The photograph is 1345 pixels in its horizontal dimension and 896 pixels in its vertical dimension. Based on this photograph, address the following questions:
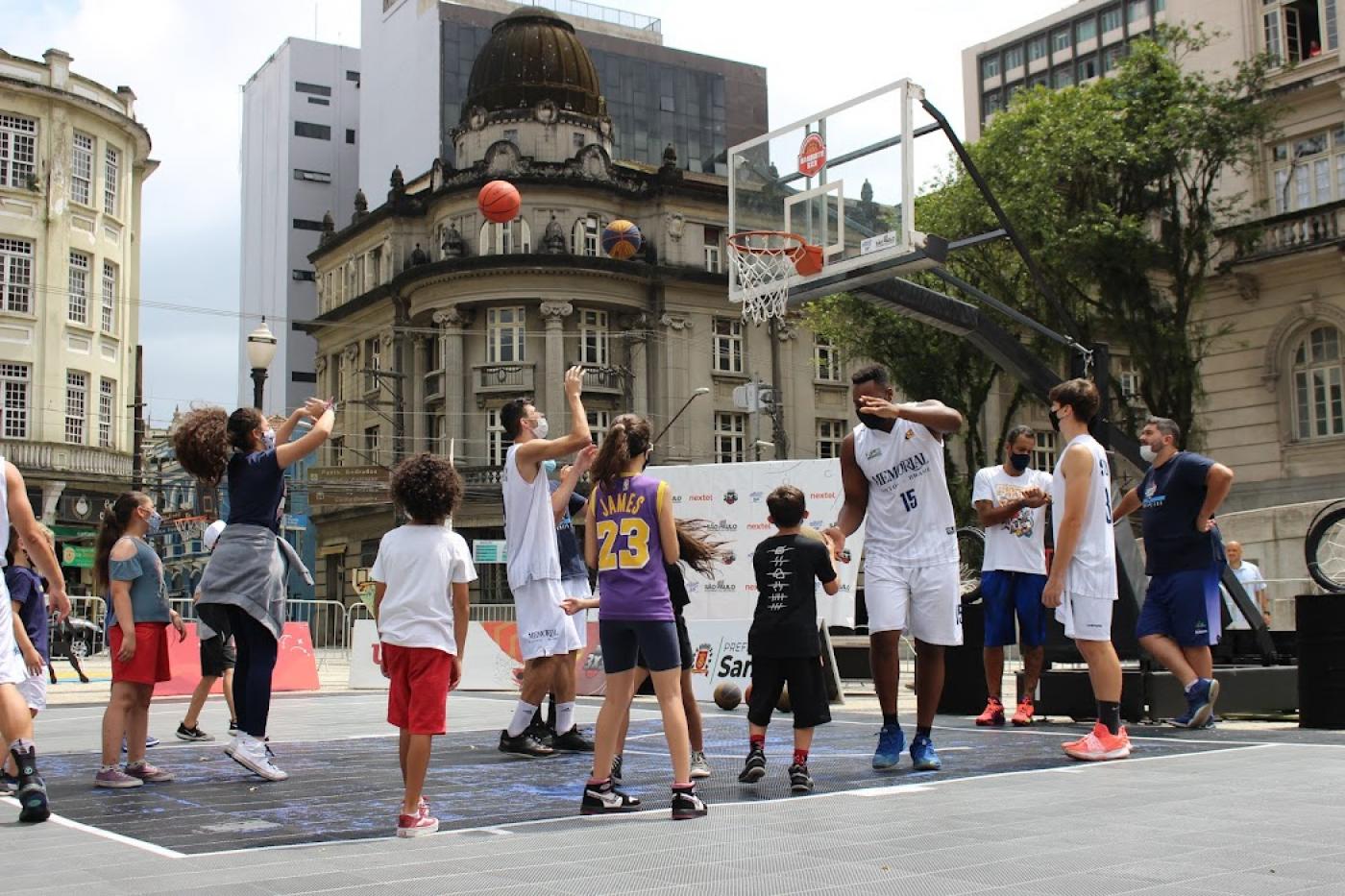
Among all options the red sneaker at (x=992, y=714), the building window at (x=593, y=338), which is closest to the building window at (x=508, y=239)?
the building window at (x=593, y=338)

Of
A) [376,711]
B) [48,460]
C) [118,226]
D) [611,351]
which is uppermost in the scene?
[118,226]

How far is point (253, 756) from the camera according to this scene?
7059mm

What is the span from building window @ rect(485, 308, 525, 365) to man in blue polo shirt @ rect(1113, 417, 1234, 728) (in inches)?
1605

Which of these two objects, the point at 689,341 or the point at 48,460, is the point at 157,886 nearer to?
the point at 48,460

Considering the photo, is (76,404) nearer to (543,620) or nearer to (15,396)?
(15,396)

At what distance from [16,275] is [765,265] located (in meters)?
33.7

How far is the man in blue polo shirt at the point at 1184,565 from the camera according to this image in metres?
8.46

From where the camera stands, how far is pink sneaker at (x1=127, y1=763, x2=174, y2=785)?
726 centimetres

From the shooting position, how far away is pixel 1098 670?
7.58 m

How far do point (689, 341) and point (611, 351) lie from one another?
3125 mm

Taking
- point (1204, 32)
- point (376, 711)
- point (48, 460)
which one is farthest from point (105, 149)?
point (376, 711)

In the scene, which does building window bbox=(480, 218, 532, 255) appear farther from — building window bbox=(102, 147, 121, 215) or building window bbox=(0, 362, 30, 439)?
building window bbox=(0, 362, 30, 439)

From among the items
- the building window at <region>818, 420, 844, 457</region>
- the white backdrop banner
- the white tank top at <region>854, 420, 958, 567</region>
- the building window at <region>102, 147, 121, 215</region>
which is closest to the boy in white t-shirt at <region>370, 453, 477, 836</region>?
the white tank top at <region>854, 420, 958, 567</region>

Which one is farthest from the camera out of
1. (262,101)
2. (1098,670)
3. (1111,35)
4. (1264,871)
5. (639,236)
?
(262,101)
